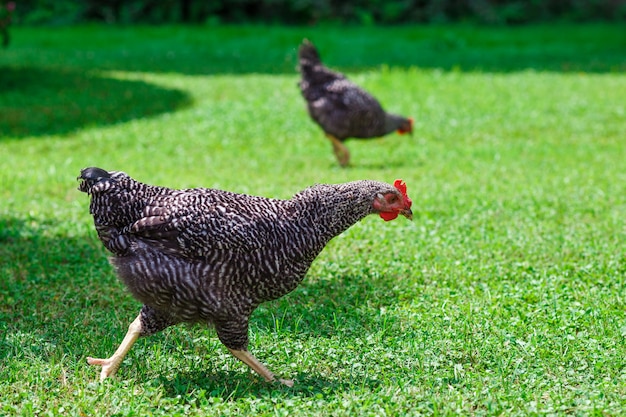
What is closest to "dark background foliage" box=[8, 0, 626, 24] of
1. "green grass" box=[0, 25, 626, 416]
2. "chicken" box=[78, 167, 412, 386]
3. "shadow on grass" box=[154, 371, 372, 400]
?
"green grass" box=[0, 25, 626, 416]

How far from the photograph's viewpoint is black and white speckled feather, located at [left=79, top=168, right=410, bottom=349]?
4.34m

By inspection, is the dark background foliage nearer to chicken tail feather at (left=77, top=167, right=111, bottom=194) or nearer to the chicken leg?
the chicken leg

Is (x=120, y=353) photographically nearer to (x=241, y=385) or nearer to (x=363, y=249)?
(x=241, y=385)

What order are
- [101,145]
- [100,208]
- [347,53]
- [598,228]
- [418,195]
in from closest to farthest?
[100,208] → [598,228] → [418,195] → [101,145] → [347,53]

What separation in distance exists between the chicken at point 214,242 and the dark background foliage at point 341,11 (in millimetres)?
18908

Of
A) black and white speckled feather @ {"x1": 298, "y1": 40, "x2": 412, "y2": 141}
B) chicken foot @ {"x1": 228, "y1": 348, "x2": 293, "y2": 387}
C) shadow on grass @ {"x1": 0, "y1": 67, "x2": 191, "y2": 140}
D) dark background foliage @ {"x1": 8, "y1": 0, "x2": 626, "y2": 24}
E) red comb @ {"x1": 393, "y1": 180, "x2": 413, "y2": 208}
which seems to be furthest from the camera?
dark background foliage @ {"x1": 8, "y1": 0, "x2": 626, "y2": 24}

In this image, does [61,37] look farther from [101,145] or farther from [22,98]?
[101,145]

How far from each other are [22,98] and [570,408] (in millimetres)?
10897

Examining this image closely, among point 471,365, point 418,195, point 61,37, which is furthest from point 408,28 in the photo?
point 471,365

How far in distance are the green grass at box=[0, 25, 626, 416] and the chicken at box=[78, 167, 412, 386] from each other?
0.40 m

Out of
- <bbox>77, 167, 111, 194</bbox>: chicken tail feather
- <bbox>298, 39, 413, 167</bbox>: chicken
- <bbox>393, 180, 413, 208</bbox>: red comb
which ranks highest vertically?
<bbox>77, 167, 111, 194</bbox>: chicken tail feather

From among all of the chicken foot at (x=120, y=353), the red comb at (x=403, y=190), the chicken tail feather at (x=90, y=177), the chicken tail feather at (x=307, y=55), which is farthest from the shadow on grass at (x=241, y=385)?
the chicken tail feather at (x=307, y=55)

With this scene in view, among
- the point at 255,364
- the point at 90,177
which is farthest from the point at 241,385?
the point at 90,177

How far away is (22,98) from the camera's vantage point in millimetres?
12953
